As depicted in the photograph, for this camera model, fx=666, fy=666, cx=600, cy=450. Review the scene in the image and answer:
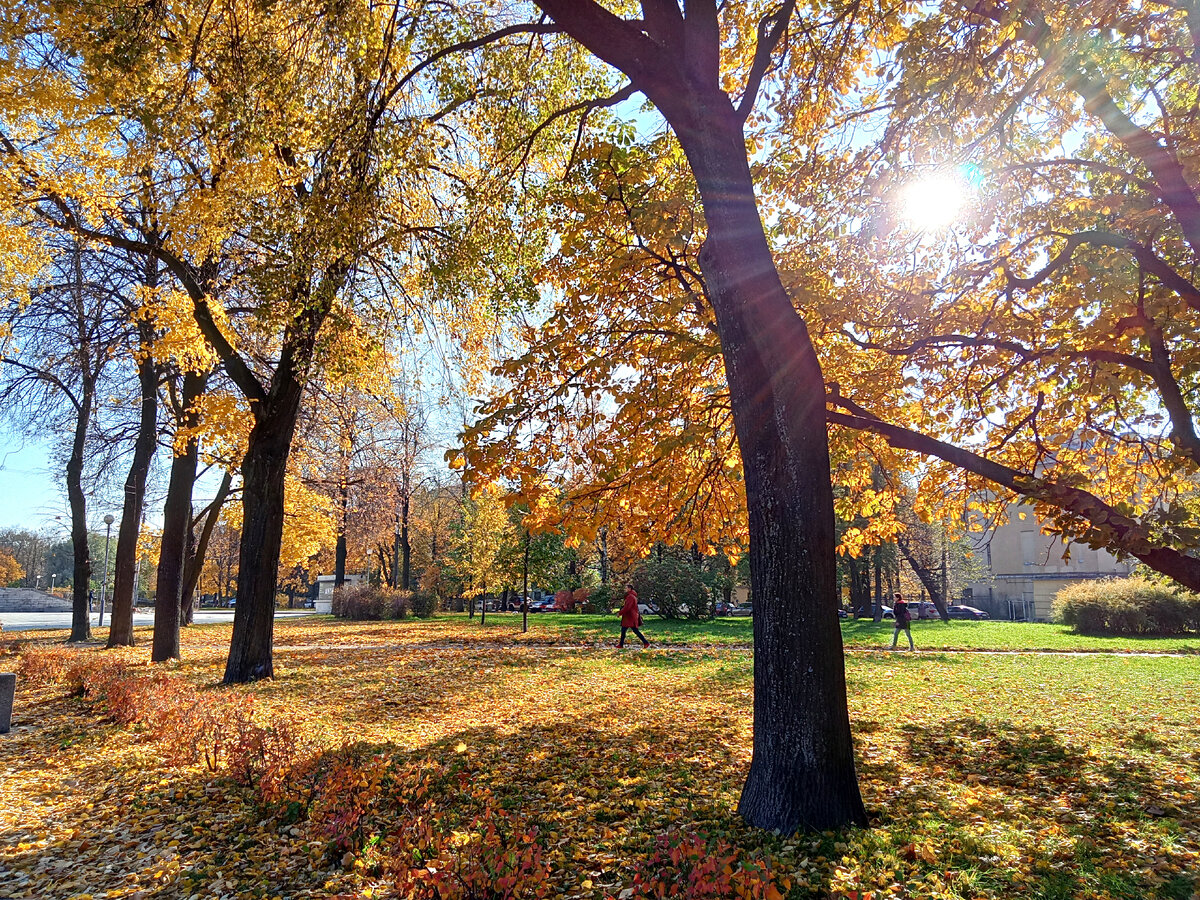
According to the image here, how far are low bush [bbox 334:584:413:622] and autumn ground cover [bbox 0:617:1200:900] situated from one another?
63.7 feet

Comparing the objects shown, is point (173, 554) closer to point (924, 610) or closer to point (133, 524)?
point (133, 524)

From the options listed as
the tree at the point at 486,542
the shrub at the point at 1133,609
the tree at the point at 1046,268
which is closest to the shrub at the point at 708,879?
the tree at the point at 1046,268

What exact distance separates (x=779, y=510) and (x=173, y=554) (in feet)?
47.4

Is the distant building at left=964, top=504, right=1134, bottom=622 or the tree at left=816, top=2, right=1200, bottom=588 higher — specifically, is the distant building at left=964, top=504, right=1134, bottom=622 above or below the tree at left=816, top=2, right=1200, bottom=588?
below

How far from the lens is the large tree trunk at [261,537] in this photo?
34.9 feet

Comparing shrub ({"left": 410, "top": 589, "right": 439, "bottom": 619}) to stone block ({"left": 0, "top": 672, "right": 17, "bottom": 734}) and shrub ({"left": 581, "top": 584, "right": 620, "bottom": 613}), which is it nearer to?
shrub ({"left": 581, "top": 584, "right": 620, "bottom": 613})

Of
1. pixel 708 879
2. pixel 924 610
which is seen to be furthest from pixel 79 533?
pixel 924 610

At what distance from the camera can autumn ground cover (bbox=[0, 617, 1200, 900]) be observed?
3691mm

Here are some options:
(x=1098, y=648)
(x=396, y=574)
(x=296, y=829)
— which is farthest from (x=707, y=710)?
(x=396, y=574)

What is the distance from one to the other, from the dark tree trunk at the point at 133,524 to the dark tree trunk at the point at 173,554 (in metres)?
2.04

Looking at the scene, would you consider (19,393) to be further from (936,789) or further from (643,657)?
(936,789)

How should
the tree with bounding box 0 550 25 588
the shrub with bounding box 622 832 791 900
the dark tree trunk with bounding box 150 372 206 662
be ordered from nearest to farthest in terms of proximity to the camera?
the shrub with bounding box 622 832 791 900
the dark tree trunk with bounding box 150 372 206 662
the tree with bounding box 0 550 25 588

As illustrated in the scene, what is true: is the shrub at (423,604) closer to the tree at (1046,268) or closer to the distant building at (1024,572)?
the tree at (1046,268)

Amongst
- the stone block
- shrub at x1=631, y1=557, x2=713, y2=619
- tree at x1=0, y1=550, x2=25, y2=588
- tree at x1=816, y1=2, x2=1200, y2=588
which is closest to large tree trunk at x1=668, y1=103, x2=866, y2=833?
tree at x1=816, y1=2, x2=1200, y2=588
